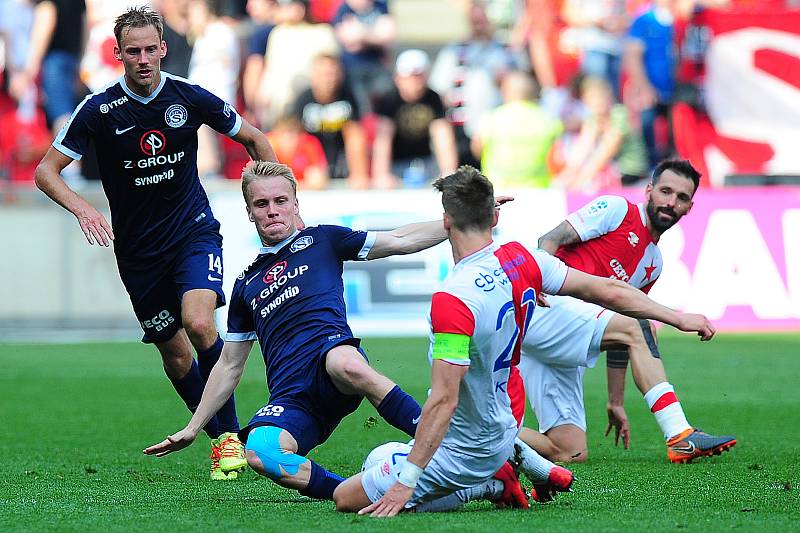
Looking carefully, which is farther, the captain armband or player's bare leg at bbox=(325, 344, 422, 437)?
player's bare leg at bbox=(325, 344, 422, 437)

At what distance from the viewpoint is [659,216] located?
26.5 ft

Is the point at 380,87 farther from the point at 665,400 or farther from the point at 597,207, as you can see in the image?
the point at 665,400

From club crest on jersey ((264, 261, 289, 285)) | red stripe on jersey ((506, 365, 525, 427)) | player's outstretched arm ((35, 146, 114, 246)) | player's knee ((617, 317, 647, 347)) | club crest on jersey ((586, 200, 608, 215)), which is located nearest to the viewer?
club crest on jersey ((264, 261, 289, 285))

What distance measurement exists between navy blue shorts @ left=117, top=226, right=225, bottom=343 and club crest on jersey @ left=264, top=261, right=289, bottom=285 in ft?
4.26

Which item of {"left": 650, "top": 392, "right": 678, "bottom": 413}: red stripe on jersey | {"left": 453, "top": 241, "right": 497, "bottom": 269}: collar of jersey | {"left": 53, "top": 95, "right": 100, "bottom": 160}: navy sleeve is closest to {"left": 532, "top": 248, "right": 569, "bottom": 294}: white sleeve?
{"left": 453, "top": 241, "right": 497, "bottom": 269}: collar of jersey

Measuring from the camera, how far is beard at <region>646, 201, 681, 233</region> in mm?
8055

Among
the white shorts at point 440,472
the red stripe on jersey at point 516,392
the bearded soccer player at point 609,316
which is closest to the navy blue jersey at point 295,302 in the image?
the white shorts at point 440,472

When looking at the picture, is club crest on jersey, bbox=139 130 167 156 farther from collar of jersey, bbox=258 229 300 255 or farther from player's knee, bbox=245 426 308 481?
player's knee, bbox=245 426 308 481

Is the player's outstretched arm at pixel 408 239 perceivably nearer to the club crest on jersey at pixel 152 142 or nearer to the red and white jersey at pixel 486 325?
the red and white jersey at pixel 486 325

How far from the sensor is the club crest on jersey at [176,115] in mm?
7703

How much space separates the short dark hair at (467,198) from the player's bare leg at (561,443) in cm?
290

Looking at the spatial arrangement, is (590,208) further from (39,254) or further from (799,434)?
(39,254)

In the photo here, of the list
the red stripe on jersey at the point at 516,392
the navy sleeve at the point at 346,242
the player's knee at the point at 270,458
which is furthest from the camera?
the red stripe on jersey at the point at 516,392

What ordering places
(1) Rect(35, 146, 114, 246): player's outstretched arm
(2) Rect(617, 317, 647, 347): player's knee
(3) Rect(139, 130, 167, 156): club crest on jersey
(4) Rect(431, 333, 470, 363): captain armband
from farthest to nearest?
(2) Rect(617, 317, 647, 347): player's knee, (3) Rect(139, 130, 167, 156): club crest on jersey, (1) Rect(35, 146, 114, 246): player's outstretched arm, (4) Rect(431, 333, 470, 363): captain armband
